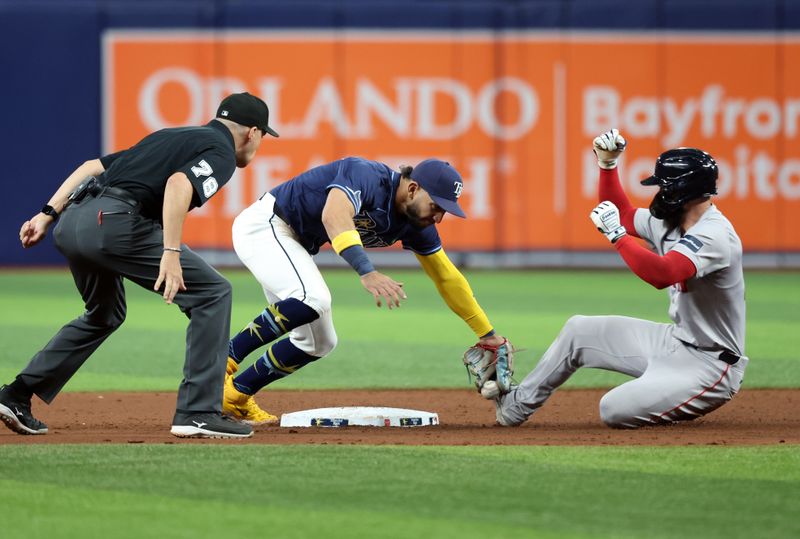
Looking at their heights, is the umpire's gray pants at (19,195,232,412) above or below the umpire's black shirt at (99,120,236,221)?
below

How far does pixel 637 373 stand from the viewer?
7.28m

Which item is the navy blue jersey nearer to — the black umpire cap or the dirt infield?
the black umpire cap

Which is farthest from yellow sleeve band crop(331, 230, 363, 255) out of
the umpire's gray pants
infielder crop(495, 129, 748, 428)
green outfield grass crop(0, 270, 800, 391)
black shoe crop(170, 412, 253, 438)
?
green outfield grass crop(0, 270, 800, 391)

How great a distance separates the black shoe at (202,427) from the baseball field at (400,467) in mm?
71

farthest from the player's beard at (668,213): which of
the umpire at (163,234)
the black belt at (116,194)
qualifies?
the black belt at (116,194)

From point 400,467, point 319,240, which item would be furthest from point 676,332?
point 400,467

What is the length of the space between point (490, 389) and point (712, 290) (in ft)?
4.04

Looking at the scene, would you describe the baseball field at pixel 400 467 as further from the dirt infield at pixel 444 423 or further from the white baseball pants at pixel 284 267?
the white baseball pants at pixel 284 267

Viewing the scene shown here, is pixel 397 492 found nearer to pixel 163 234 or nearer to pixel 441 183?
pixel 163 234

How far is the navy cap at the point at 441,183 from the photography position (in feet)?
22.6

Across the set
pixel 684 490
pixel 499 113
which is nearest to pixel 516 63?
pixel 499 113

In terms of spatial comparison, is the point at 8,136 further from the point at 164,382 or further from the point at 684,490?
the point at 684,490

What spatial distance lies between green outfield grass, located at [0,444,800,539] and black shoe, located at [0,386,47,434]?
46 centimetres

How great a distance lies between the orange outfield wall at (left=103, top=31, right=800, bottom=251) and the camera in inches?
821
